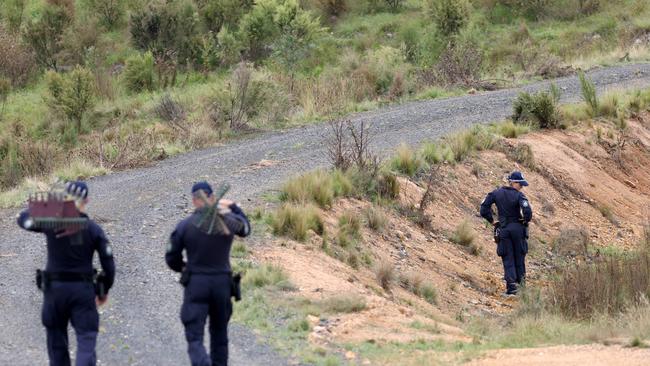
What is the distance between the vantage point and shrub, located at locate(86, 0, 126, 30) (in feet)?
147

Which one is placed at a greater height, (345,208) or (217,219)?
(217,219)

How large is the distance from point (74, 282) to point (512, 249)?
827 cm

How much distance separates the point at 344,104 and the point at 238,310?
15.8 meters

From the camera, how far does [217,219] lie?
309 inches

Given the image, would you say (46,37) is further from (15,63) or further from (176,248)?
(176,248)

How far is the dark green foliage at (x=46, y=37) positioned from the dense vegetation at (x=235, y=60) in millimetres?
72

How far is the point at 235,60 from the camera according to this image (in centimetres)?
3934

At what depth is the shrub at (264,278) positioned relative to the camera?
11.4m

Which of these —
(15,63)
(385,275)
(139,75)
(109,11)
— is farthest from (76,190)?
(109,11)

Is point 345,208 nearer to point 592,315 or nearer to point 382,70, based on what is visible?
point 592,315

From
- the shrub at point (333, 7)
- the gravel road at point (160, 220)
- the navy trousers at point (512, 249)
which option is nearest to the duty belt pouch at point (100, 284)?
the gravel road at point (160, 220)

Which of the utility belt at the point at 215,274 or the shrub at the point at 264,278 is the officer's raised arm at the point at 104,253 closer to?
the utility belt at the point at 215,274

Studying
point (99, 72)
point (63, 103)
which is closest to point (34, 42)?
point (99, 72)

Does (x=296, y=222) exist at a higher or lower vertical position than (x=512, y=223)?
higher
